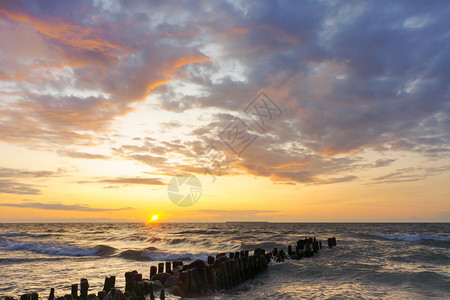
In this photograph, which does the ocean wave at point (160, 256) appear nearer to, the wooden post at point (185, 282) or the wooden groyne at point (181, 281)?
the wooden groyne at point (181, 281)

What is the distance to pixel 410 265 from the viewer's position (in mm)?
20188

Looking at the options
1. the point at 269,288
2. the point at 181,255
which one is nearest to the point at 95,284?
the point at 269,288

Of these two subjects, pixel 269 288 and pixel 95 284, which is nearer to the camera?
pixel 269 288

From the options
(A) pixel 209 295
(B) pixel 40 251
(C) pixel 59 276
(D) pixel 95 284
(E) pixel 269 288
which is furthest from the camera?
(B) pixel 40 251

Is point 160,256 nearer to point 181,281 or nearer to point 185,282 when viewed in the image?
point 181,281

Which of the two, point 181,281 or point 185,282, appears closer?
point 185,282

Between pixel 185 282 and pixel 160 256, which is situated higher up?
pixel 185 282

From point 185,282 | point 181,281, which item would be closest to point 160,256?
point 181,281

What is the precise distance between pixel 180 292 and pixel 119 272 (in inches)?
317

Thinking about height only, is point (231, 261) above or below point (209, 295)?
above

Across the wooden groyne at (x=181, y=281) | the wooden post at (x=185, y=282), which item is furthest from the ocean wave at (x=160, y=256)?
the wooden post at (x=185, y=282)

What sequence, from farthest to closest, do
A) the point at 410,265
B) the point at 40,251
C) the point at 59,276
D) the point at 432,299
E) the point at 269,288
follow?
the point at 40,251 → the point at 410,265 → the point at 59,276 → the point at 269,288 → the point at 432,299

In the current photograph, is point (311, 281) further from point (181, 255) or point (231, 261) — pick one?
point (181, 255)

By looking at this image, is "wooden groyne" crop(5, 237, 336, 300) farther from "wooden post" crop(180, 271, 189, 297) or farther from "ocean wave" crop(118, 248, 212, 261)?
"ocean wave" crop(118, 248, 212, 261)
